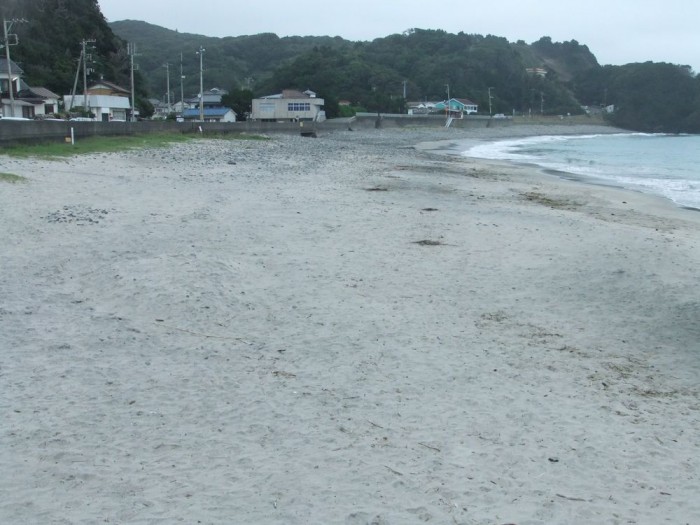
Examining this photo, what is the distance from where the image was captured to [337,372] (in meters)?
5.46

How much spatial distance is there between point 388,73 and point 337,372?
395ft

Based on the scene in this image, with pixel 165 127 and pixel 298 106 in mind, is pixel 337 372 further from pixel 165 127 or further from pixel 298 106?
pixel 298 106

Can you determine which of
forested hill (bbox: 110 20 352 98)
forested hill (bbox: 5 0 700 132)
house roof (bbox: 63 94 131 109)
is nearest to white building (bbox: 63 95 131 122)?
house roof (bbox: 63 94 131 109)

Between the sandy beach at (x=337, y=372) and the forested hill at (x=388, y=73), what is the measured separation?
66.5 m

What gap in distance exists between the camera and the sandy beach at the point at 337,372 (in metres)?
3.73

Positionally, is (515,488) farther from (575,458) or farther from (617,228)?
(617,228)

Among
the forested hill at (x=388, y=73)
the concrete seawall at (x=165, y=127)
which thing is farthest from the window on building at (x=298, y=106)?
the concrete seawall at (x=165, y=127)

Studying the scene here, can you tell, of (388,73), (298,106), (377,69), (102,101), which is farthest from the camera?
(388,73)

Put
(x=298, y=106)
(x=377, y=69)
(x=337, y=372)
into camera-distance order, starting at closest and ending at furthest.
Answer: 1. (x=337, y=372)
2. (x=298, y=106)
3. (x=377, y=69)

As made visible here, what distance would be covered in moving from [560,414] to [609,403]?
47 centimetres

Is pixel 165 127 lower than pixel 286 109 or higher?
lower

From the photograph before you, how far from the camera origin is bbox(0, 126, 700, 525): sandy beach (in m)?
3.73

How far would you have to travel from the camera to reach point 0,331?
19.0 ft

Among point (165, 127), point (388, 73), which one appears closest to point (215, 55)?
point (388, 73)
